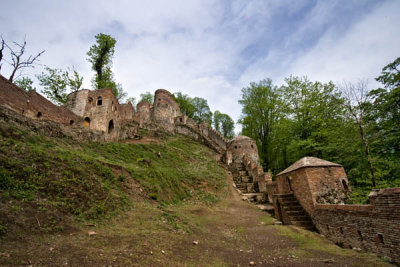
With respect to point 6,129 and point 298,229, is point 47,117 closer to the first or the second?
point 6,129

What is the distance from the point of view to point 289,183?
10.1 m

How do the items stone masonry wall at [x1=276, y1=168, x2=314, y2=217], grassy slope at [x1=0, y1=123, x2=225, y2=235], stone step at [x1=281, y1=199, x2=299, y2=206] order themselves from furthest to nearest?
stone step at [x1=281, y1=199, x2=299, y2=206], stone masonry wall at [x1=276, y1=168, x2=314, y2=217], grassy slope at [x1=0, y1=123, x2=225, y2=235]

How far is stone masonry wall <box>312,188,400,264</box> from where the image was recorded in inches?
179

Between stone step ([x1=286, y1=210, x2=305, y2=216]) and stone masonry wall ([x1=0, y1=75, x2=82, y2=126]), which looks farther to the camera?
stone masonry wall ([x1=0, y1=75, x2=82, y2=126])

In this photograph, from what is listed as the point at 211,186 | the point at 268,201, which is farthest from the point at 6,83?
the point at 268,201

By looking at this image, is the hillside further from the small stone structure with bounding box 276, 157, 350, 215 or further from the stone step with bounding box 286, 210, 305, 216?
the small stone structure with bounding box 276, 157, 350, 215

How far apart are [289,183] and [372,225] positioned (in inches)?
196

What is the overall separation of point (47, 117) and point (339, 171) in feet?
66.4

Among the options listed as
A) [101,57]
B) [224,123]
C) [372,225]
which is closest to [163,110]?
[101,57]

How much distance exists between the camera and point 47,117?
13047 mm

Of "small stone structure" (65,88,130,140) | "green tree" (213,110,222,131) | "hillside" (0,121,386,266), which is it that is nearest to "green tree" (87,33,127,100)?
"small stone structure" (65,88,130,140)

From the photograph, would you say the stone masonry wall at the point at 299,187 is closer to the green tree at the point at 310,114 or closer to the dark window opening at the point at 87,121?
the green tree at the point at 310,114

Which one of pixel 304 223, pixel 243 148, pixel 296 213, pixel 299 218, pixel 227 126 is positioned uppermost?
pixel 227 126

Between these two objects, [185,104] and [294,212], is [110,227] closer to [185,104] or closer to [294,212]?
[294,212]
